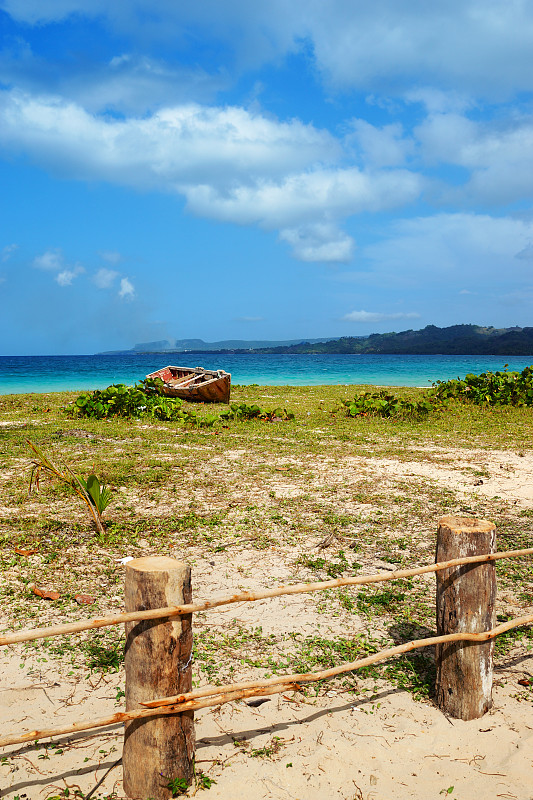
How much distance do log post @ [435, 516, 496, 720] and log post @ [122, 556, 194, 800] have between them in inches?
54.9

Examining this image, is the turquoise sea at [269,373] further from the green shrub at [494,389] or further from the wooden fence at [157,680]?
the wooden fence at [157,680]

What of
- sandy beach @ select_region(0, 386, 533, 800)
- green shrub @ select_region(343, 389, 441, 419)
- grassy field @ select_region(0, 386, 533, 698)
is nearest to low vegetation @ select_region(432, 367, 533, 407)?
green shrub @ select_region(343, 389, 441, 419)

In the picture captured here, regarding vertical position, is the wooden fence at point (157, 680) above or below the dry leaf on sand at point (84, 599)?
above

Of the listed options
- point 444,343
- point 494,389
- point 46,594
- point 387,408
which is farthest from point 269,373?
point 444,343

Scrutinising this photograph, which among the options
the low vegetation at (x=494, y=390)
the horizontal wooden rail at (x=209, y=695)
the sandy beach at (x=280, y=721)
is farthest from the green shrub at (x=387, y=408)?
the horizontal wooden rail at (x=209, y=695)

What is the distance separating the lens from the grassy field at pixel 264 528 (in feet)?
11.5

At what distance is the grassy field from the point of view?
3.52 metres

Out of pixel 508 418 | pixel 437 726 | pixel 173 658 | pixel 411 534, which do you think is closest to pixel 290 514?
pixel 411 534

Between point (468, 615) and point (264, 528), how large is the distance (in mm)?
2707

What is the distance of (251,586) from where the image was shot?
4.17m

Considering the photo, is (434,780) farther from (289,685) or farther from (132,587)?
(132,587)

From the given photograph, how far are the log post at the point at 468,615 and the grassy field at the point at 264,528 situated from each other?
30 cm

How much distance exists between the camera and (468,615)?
286 cm

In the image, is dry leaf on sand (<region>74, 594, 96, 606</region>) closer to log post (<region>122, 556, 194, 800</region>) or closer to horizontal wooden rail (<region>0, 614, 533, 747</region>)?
horizontal wooden rail (<region>0, 614, 533, 747</region>)
